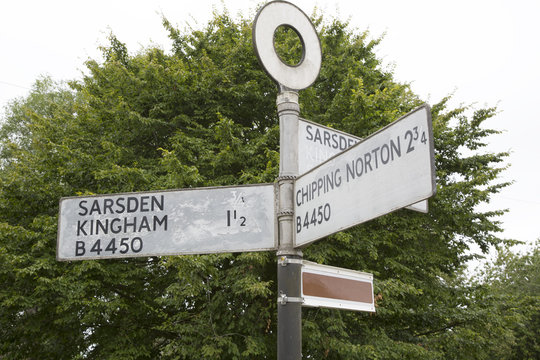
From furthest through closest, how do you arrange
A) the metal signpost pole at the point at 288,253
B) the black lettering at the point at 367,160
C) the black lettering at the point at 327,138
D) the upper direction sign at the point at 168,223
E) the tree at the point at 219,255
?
1. the tree at the point at 219,255
2. the black lettering at the point at 327,138
3. the upper direction sign at the point at 168,223
4. the metal signpost pole at the point at 288,253
5. the black lettering at the point at 367,160

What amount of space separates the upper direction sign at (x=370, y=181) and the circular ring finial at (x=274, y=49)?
2.23 ft

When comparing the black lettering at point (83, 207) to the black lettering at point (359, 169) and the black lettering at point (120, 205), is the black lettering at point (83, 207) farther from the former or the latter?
the black lettering at point (359, 169)

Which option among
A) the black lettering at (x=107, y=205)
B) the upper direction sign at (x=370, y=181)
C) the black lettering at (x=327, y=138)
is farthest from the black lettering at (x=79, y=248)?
the black lettering at (x=327, y=138)

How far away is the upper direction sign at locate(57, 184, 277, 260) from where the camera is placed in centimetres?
283

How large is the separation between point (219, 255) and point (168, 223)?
6.85 meters

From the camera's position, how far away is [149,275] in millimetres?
11547

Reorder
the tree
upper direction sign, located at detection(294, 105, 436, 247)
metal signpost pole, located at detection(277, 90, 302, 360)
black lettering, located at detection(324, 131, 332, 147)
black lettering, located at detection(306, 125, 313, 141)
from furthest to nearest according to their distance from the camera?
1. the tree
2. black lettering, located at detection(324, 131, 332, 147)
3. black lettering, located at detection(306, 125, 313, 141)
4. metal signpost pole, located at detection(277, 90, 302, 360)
5. upper direction sign, located at detection(294, 105, 436, 247)

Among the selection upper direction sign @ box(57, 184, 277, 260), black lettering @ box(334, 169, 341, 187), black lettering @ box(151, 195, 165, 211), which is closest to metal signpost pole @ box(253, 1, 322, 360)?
upper direction sign @ box(57, 184, 277, 260)

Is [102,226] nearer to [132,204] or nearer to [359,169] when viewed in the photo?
[132,204]

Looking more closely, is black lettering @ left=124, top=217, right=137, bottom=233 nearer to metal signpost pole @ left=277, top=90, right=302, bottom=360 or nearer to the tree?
metal signpost pole @ left=277, top=90, right=302, bottom=360

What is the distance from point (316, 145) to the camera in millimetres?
3113

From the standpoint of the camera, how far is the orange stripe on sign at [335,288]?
263 centimetres

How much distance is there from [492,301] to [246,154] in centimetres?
750

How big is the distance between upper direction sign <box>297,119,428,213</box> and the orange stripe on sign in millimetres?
567
